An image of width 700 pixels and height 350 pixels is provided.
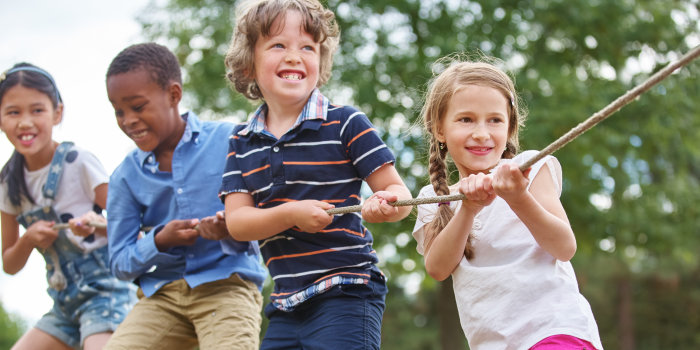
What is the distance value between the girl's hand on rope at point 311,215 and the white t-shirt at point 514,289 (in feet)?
1.63

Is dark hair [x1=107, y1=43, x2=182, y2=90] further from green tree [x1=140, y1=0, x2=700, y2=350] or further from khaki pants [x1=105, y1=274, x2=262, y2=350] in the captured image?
green tree [x1=140, y1=0, x2=700, y2=350]

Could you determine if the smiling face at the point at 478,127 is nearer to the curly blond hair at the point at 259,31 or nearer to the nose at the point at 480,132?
the nose at the point at 480,132

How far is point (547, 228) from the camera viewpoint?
2.34m

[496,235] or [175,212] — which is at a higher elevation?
[175,212]

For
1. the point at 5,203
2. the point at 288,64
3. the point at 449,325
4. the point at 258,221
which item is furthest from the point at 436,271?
the point at 449,325

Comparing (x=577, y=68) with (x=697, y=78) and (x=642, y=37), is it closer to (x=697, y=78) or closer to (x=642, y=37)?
(x=642, y=37)

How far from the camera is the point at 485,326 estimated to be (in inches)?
99.2

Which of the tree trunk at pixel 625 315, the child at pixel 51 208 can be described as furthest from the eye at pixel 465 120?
the tree trunk at pixel 625 315

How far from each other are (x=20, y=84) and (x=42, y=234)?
0.86 meters

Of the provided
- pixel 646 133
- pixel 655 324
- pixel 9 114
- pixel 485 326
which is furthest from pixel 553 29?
pixel 655 324

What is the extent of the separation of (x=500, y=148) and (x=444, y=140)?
25cm

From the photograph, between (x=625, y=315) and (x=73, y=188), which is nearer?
(x=73, y=188)

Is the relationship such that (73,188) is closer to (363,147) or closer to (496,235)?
(363,147)

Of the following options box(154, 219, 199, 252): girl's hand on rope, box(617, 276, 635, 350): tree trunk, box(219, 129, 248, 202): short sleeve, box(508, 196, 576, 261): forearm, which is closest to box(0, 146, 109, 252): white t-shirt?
box(154, 219, 199, 252): girl's hand on rope
